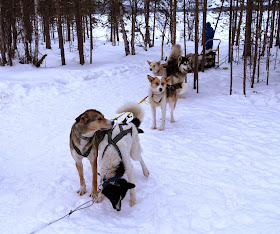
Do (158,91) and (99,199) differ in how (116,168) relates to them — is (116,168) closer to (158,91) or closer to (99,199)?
(99,199)

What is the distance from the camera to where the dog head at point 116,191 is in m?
2.65

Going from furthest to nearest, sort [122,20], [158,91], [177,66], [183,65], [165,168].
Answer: [122,20] < [177,66] < [183,65] < [158,91] < [165,168]

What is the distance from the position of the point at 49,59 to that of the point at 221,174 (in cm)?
1484

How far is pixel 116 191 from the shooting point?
265 cm

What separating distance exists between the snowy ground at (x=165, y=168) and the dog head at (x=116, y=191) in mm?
215

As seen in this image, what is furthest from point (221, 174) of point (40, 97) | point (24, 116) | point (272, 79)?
point (272, 79)

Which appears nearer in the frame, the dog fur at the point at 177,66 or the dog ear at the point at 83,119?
the dog ear at the point at 83,119

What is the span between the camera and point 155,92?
5395 mm

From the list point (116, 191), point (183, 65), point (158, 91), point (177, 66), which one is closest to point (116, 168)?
point (116, 191)

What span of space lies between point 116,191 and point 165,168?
1.44 meters

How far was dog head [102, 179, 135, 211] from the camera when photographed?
265 cm

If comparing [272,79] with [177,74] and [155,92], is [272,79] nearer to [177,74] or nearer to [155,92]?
[177,74]

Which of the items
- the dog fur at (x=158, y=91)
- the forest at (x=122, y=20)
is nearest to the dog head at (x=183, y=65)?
the forest at (x=122, y=20)

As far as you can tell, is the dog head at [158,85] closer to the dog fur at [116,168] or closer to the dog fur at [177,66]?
the dog fur at [116,168]
